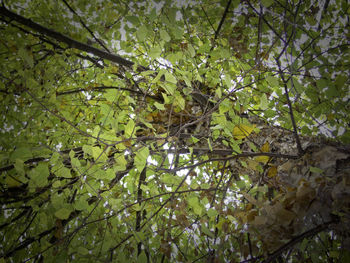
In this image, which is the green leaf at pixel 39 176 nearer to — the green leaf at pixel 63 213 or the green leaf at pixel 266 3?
the green leaf at pixel 63 213

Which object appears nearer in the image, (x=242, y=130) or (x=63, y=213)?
(x=63, y=213)

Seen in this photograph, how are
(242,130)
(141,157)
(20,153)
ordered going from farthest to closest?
(242,130) → (141,157) → (20,153)

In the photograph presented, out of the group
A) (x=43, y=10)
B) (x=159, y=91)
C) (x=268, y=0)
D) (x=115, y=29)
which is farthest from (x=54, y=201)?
(x=159, y=91)

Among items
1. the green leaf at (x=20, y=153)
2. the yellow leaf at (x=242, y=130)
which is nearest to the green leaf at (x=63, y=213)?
the green leaf at (x=20, y=153)

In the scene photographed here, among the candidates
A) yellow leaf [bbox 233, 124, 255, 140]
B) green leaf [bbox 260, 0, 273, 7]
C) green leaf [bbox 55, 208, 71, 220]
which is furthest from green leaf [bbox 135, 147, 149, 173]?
green leaf [bbox 260, 0, 273, 7]

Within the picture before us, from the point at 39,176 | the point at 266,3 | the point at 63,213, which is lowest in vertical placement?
the point at 63,213

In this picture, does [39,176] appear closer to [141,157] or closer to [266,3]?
[141,157]

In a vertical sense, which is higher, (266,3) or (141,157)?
(266,3)

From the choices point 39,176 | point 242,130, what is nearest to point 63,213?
point 39,176

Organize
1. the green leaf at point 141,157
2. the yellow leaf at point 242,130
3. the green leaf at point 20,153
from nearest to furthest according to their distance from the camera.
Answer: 1. the green leaf at point 20,153
2. the green leaf at point 141,157
3. the yellow leaf at point 242,130

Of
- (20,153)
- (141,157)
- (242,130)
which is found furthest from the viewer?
(242,130)

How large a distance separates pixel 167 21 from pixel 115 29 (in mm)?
992

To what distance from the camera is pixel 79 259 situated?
1.03 metres

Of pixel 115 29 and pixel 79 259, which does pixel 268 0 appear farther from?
pixel 79 259
